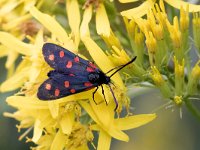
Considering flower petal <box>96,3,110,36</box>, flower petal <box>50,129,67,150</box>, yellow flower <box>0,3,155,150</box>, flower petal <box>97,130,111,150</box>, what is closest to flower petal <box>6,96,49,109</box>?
→ yellow flower <box>0,3,155,150</box>

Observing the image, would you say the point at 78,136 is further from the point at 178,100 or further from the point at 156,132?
the point at 156,132

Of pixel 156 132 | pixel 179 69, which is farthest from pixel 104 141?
pixel 156 132

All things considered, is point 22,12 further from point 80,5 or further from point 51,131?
point 51,131

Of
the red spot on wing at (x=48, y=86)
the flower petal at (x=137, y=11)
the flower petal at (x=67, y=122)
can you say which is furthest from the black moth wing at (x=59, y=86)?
the flower petal at (x=137, y=11)

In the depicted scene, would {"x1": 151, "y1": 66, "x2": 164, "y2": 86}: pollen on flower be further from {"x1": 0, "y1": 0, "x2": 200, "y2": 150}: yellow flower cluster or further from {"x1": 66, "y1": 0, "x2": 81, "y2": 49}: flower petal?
{"x1": 66, "y1": 0, "x2": 81, "y2": 49}: flower petal

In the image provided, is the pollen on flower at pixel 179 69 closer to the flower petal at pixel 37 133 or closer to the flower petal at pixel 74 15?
the flower petal at pixel 74 15
